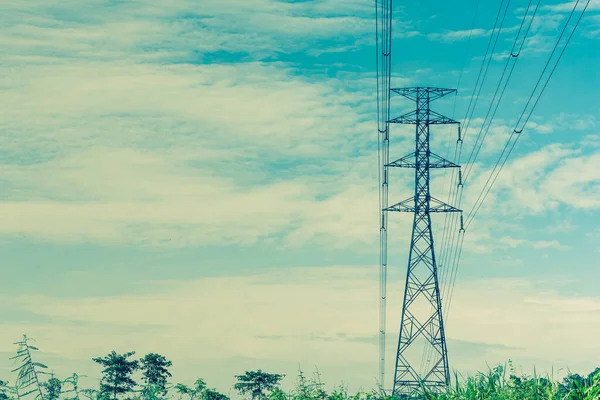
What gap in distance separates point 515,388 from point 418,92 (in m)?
29.7

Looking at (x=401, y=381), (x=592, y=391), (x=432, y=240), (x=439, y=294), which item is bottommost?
(x=592, y=391)

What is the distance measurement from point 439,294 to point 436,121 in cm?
1155

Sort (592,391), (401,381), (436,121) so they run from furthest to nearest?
(436,121) < (401,381) < (592,391)

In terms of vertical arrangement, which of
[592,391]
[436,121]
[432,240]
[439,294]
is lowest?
[592,391]

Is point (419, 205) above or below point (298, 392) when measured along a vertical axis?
above

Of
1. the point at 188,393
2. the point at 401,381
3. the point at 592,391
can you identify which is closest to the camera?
the point at 592,391

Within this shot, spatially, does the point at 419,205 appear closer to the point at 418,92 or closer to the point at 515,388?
the point at 418,92

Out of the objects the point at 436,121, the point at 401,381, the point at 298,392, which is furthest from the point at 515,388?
the point at 436,121

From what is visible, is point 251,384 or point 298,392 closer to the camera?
point 298,392

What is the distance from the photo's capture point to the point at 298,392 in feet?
76.5

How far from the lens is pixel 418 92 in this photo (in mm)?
49375

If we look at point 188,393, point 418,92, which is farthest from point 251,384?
point 188,393

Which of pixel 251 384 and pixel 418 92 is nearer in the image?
pixel 418 92

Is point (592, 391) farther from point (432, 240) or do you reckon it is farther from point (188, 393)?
point (432, 240)
